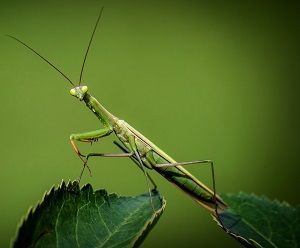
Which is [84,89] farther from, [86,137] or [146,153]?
[146,153]

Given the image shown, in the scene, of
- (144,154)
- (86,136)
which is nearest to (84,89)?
(86,136)

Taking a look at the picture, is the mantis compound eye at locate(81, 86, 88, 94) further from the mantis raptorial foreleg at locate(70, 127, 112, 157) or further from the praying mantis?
the mantis raptorial foreleg at locate(70, 127, 112, 157)

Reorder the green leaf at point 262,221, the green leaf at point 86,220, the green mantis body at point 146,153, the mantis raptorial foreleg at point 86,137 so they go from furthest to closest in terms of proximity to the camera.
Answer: the green mantis body at point 146,153, the mantis raptorial foreleg at point 86,137, the green leaf at point 262,221, the green leaf at point 86,220

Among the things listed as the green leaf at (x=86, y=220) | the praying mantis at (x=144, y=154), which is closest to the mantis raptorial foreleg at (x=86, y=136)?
the praying mantis at (x=144, y=154)

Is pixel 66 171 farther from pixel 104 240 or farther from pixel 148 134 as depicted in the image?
pixel 104 240

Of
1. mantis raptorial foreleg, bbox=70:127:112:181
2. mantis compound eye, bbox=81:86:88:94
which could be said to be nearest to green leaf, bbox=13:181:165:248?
mantis raptorial foreleg, bbox=70:127:112:181

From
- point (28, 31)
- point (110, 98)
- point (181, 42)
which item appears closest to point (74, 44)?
point (28, 31)

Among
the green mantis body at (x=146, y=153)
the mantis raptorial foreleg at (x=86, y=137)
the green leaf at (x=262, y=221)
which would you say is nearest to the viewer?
the green leaf at (x=262, y=221)

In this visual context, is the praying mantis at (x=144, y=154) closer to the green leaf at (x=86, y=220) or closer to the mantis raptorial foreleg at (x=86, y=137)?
the mantis raptorial foreleg at (x=86, y=137)
